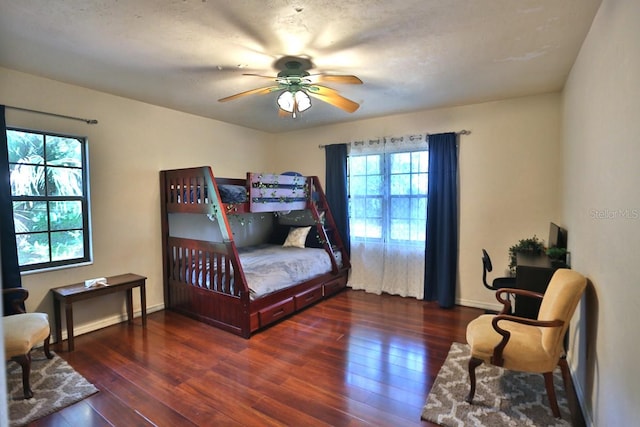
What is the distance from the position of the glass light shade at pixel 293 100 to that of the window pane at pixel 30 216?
247 centimetres

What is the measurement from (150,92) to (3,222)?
5.64ft

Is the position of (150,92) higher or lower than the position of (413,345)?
higher

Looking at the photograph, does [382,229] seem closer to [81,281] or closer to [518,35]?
[518,35]

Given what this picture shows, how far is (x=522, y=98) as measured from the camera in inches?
144

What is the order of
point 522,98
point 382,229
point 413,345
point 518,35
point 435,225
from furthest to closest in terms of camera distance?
point 382,229, point 435,225, point 522,98, point 413,345, point 518,35

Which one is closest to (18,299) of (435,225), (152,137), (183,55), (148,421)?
(148,421)

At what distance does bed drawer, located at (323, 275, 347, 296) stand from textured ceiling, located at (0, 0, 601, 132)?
8.01 feet

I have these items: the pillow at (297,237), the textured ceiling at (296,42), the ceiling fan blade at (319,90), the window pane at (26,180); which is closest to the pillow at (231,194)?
the textured ceiling at (296,42)

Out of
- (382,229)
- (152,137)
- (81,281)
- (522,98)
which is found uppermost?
(522,98)

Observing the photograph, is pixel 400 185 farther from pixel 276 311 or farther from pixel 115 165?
pixel 115 165

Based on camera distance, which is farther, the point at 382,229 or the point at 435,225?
the point at 382,229

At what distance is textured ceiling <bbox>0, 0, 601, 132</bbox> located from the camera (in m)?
1.96

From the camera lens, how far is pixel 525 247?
361 centimetres

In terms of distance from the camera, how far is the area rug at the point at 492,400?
81.4 inches
